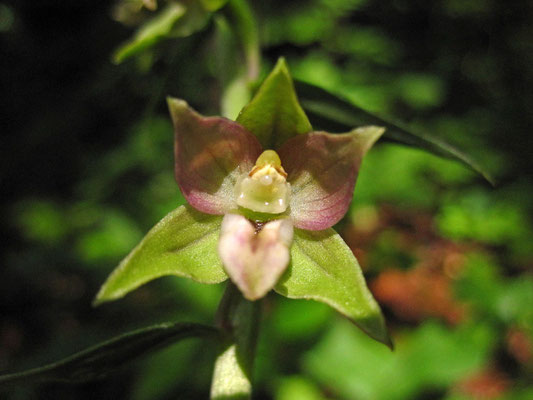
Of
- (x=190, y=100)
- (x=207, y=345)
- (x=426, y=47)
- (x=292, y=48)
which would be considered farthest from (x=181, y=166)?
(x=426, y=47)

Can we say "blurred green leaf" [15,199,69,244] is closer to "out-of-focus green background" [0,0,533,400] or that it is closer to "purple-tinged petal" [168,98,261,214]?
"out-of-focus green background" [0,0,533,400]

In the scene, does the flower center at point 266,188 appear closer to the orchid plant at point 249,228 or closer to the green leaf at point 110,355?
the orchid plant at point 249,228

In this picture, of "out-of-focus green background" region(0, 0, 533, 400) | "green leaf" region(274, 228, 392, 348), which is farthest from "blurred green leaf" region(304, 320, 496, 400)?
"green leaf" region(274, 228, 392, 348)

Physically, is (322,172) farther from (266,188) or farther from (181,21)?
(181,21)

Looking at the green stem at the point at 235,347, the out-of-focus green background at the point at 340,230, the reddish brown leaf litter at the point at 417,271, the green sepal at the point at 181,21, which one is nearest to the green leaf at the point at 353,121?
the green sepal at the point at 181,21

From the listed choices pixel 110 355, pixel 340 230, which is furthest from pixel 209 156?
pixel 340 230

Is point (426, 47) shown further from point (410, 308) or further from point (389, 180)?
point (410, 308)
